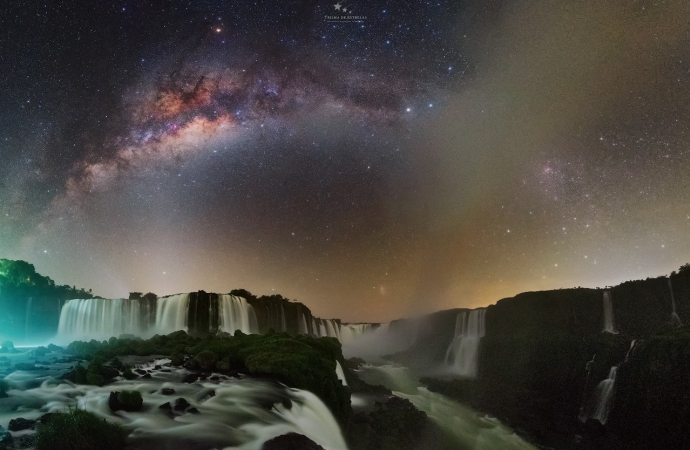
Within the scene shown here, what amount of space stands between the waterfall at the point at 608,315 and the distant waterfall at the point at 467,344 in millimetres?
15652

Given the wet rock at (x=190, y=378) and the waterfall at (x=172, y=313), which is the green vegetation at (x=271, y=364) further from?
the waterfall at (x=172, y=313)

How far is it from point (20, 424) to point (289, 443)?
7.08 metres

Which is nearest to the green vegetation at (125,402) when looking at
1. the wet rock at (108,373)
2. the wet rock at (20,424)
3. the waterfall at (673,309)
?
the wet rock at (20,424)

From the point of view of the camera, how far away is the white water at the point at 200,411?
9646mm

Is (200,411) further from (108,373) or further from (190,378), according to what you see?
(108,373)

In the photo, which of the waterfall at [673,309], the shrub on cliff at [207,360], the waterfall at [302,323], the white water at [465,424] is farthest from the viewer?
the waterfall at [302,323]

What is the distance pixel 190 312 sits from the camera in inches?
1714

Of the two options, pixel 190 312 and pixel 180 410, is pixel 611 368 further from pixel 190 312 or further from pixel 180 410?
pixel 190 312

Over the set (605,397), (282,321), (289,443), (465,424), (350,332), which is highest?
(289,443)

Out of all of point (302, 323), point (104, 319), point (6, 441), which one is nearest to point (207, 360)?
point (6, 441)

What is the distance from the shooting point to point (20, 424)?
9.89 meters

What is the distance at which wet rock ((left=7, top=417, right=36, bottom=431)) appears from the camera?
9.73m

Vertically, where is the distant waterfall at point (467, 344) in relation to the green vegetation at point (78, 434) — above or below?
below

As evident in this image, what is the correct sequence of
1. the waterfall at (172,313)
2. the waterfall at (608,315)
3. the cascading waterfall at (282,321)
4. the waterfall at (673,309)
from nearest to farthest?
the waterfall at (673,309)
the waterfall at (608,315)
the waterfall at (172,313)
the cascading waterfall at (282,321)
